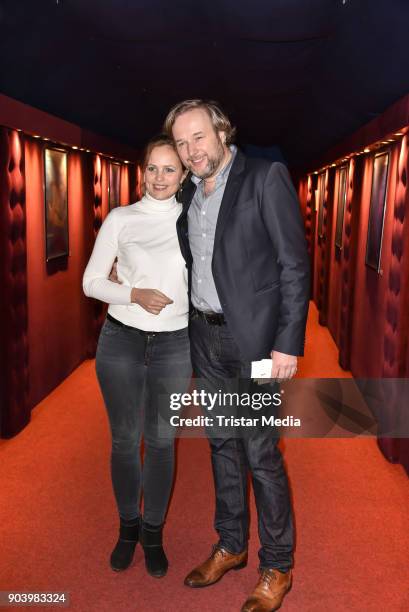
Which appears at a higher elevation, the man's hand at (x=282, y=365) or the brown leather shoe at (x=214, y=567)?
the man's hand at (x=282, y=365)

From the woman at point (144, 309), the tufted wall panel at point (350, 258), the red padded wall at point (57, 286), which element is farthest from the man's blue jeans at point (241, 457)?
the tufted wall panel at point (350, 258)

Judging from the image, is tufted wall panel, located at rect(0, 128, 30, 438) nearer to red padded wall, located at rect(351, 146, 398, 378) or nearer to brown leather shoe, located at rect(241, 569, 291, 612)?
brown leather shoe, located at rect(241, 569, 291, 612)

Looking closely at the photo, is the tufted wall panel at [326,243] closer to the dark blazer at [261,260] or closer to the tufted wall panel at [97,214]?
the tufted wall panel at [97,214]

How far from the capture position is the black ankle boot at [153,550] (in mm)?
2441

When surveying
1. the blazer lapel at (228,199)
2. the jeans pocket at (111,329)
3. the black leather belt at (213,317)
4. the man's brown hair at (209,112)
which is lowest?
the jeans pocket at (111,329)

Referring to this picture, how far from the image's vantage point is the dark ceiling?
3.22 metres

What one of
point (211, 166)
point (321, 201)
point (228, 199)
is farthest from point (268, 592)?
point (321, 201)

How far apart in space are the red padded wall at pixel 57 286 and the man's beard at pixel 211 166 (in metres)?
2.60

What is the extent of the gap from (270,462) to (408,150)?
216 centimetres

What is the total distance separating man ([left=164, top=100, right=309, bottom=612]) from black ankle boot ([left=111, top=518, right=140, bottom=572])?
1.78 ft

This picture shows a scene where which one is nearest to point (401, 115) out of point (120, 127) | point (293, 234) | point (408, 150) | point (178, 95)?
point (408, 150)

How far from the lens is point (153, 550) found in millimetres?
2459

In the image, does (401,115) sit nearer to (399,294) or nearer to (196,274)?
(399,294)

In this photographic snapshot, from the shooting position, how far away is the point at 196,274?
2182 millimetres
